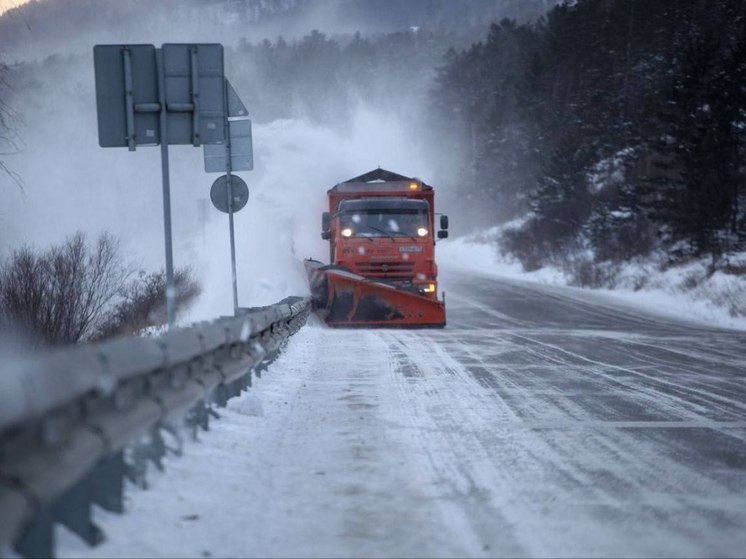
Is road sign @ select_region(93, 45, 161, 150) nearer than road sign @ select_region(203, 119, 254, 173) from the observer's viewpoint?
Yes

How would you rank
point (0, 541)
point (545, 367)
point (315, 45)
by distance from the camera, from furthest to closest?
1. point (315, 45)
2. point (545, 367)
3. point (0, 541)

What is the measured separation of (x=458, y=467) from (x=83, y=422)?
3.00 m

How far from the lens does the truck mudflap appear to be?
17609mm

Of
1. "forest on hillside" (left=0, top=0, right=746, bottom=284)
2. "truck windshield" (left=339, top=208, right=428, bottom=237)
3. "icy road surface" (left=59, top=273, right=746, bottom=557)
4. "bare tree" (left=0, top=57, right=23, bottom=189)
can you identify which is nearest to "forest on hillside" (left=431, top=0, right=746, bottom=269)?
"forest on hillside" (left=0, top=0, right=746, bottom=284)

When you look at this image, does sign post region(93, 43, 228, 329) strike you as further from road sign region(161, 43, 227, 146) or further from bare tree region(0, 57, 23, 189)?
bare tree region(0, 57, 23, 189)

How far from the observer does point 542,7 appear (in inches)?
6629

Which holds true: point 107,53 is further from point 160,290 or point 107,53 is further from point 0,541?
point 160,290

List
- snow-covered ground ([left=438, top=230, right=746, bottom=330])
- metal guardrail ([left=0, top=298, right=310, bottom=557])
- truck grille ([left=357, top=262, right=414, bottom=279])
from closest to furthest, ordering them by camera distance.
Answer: metal guardrail ([left=0, top=298, right=310, bottom=557])
truck grille ([left=357, top=262, right=414, bottom=279])
snow-covered ground ([left=438, top=230, right=746, bottom=330])

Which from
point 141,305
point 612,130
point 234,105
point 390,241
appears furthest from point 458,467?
point 612,130

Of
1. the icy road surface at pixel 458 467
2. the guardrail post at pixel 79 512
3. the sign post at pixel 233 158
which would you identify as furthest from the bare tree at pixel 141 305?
the guardrail post at pixel 79 512

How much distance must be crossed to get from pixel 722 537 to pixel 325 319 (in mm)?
14323

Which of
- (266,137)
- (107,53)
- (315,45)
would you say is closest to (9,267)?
(107,53)

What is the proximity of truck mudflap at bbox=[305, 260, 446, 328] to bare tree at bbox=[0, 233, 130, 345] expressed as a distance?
4.91 meters

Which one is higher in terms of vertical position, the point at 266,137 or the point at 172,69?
the point at 266,137
